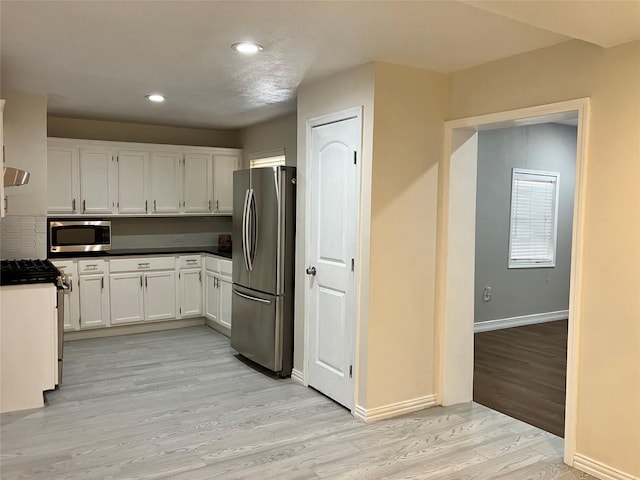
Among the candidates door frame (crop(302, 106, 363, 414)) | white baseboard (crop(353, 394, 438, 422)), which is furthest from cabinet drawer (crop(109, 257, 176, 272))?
white baseboard (crop(353, 394, 438, 422))

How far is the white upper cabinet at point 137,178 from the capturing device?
555 cm

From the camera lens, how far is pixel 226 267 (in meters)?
5.57

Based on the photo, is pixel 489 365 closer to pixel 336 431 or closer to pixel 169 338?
pixel 336 431

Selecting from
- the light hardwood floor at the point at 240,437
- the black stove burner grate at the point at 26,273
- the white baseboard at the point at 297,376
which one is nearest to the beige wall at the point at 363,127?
the white baseboard at the point at 297,376

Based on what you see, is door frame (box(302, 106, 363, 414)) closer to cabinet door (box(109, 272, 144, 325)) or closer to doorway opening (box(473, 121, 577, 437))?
doorway opening (box(473, 121, 577, 437))

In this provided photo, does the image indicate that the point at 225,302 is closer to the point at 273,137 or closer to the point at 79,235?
the point at 79,235

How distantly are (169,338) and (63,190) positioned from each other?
1912 millimetres

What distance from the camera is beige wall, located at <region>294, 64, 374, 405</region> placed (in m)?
3.45

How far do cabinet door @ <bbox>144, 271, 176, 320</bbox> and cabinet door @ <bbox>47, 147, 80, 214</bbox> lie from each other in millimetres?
1100

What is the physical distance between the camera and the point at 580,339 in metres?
2.88

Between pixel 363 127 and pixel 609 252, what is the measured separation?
5.36ft

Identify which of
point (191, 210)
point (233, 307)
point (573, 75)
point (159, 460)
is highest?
point (573, 75)

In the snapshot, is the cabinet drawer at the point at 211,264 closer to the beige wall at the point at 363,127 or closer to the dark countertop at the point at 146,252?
the dark countertop at the point at 146,252

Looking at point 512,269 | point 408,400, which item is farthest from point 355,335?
point 512,269
